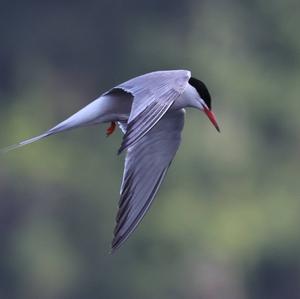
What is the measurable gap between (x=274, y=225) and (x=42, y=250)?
8.02 ft

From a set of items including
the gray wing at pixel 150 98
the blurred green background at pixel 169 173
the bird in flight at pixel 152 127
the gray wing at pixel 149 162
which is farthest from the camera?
the blurred green background at pixel 169 173

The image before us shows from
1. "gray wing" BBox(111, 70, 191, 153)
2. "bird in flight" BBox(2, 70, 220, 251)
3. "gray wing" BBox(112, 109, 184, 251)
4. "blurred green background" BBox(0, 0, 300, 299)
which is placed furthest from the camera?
"blurred green background" BBox(0, 0, 300, 299)

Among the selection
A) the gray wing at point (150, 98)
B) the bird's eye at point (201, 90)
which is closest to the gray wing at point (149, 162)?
the bird's eye at point (201, 90)

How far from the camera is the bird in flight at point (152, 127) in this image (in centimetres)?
706

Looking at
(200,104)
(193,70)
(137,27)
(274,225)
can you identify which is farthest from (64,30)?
(200,104)

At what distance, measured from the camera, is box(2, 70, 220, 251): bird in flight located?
7.06 metres

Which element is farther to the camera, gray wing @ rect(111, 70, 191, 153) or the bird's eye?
the bird's eye

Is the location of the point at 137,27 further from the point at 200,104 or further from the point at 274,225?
the point at 200,104

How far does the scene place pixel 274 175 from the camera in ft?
62.8

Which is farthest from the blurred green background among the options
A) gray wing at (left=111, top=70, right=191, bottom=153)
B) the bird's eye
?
gray wing at (left=111, top=70, right=191, bottom=153)

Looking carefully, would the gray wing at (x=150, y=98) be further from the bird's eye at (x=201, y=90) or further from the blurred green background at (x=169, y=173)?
the blurred green background at (x=169, y=173)

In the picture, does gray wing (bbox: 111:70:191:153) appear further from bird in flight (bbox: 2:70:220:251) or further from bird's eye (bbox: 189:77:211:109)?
bird's eye (bbox: 189:77:211:109)

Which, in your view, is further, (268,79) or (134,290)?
(268,79)

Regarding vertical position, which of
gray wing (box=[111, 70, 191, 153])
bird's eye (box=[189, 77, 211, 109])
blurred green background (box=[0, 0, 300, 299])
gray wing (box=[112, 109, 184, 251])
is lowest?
blurred green background (box=[0, 0, 300, 299])
